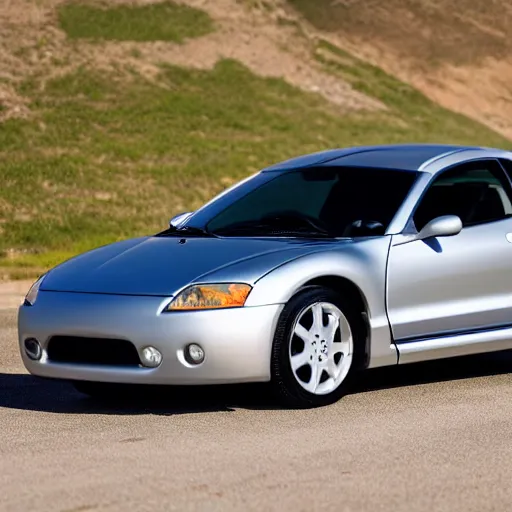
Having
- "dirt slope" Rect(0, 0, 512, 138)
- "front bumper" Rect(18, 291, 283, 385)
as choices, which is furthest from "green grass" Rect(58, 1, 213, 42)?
"front bumper" Rect(18, 291, 283, 385)

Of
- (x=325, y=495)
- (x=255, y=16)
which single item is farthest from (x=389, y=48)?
(x=325, y=495)

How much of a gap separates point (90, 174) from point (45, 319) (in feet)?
68.7

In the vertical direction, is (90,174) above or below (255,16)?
below

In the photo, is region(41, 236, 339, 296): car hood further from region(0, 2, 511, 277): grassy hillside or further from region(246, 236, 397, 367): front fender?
region(0, 2, 511, 277): grassy hillside

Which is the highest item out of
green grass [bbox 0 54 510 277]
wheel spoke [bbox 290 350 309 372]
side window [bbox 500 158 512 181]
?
side window [bbox 500 158 512 181]

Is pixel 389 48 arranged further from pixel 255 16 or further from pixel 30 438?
pixel 30 438

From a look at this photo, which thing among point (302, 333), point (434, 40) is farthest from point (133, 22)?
point (302, 333)

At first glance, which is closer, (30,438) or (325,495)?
(325,495)

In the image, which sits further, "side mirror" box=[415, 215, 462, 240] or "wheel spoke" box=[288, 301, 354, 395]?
"side mirror" box=[415, 215, 462, 240]

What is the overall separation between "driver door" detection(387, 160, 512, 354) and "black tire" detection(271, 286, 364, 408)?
29 cm

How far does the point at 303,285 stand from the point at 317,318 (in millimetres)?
193

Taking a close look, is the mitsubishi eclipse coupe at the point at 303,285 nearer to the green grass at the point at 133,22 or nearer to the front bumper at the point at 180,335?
the front bumper at the point at 180,335

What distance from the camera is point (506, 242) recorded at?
895cm

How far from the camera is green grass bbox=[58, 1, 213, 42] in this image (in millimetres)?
38531
